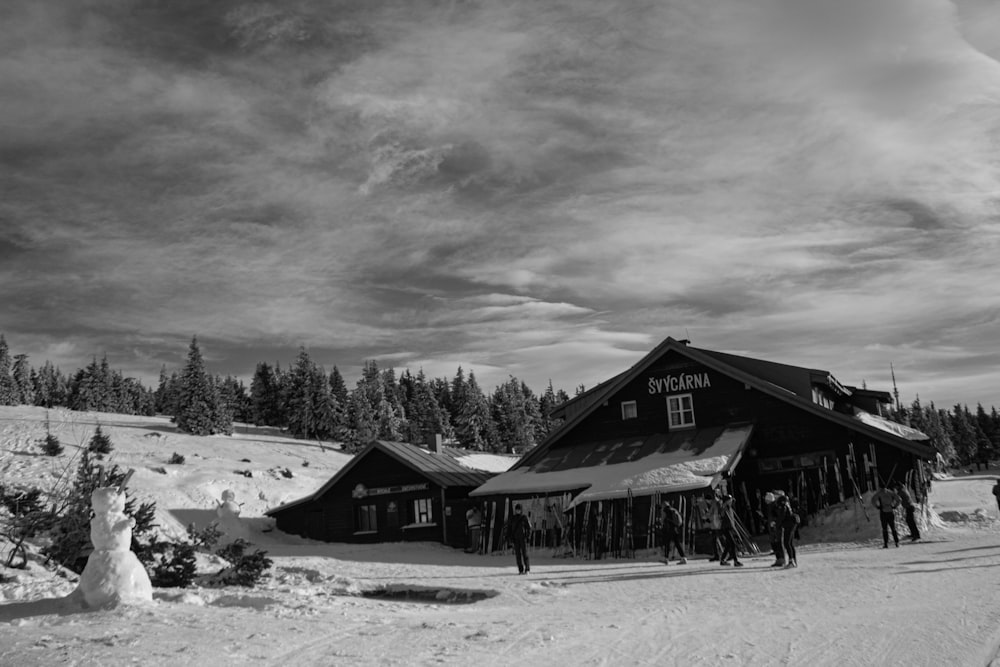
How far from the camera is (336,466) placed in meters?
55.3

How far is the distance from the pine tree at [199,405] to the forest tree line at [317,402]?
0.08 m

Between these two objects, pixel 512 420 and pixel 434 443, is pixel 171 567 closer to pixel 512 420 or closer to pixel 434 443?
pixel 434 443

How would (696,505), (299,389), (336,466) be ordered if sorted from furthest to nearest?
(299,389), (336,466), (696,505)

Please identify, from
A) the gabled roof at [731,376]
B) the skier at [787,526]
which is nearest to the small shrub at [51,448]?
the gabled roof at [731,376]

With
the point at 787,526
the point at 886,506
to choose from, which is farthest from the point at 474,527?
the point at 886,506

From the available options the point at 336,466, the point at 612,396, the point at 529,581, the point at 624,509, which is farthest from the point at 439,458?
the point at 336,466

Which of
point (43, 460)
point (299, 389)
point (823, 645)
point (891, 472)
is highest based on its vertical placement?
point (299, 389)

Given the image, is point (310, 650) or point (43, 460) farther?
point (43, 460)

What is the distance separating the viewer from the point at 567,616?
10.7 meters

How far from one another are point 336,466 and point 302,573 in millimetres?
39573

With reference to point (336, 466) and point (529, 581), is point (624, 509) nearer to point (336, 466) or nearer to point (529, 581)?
point (529, 581)

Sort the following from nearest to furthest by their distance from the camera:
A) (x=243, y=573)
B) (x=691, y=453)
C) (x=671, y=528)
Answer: (x=243, y=573), (x=671, y=528), (x=691, y=453)

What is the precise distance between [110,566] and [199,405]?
5770 cm

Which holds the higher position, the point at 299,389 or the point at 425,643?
the point at 299,389
